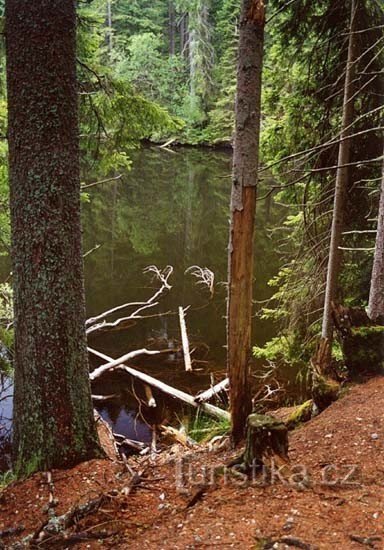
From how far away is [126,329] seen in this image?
36.7 feet

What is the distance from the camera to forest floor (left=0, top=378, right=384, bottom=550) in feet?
9.21

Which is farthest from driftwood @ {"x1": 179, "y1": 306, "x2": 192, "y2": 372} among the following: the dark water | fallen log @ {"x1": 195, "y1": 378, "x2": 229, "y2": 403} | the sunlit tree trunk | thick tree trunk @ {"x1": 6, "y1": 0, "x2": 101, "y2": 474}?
the sunlit tree trunk

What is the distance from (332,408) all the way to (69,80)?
3999mm

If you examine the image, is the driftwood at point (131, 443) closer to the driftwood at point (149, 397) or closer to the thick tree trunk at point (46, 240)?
the driftwood at point (149, 397)

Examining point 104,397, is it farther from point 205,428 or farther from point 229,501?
point 229,501

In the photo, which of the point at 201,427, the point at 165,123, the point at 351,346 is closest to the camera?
the point at 351,346

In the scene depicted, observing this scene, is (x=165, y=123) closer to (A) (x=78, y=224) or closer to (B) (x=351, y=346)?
(A) (x=78, y=224)

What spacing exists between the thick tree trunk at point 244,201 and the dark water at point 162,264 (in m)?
0.61

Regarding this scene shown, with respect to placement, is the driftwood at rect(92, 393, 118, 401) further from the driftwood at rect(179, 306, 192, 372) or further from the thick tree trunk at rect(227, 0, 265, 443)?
the thick tree trunk at rect(227, 0, 265, 443)

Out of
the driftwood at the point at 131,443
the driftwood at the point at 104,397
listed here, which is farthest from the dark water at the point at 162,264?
the driftwood at the point at 131,443

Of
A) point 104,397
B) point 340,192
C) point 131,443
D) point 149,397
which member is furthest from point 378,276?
point 104,397

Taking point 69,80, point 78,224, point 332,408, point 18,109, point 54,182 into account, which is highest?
point 69,80

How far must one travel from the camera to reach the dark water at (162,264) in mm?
9086

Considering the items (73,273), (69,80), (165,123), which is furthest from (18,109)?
(165,123)
